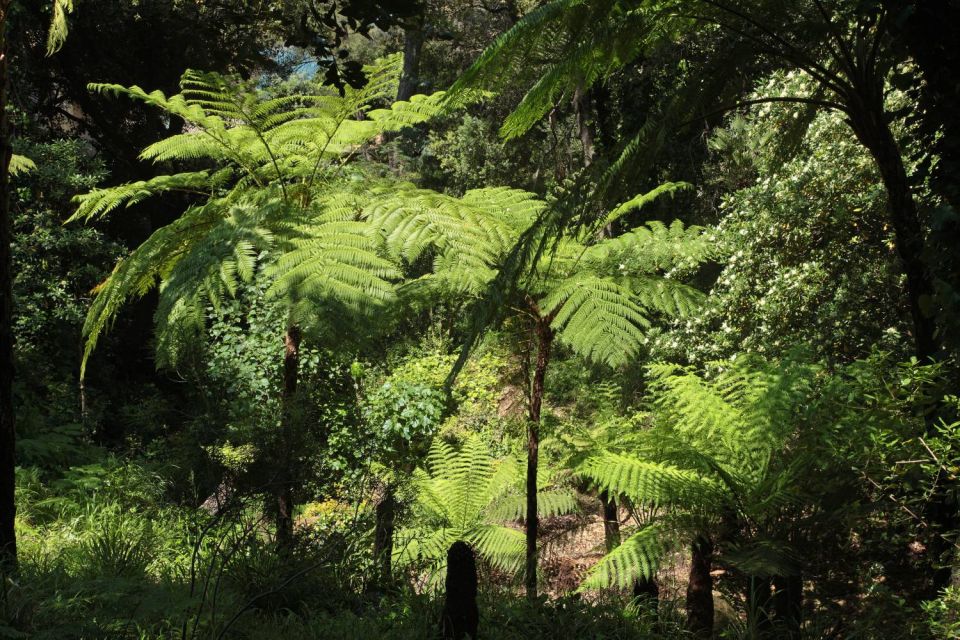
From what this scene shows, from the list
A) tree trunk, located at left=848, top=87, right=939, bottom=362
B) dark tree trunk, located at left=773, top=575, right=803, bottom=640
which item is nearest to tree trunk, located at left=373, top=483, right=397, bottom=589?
dark tree trunk, located at left=773, top=575, right=803, bottom=640

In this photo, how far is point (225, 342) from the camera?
22.3 feet

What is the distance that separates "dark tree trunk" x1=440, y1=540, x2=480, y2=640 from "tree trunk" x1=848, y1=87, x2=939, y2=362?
6.47ft

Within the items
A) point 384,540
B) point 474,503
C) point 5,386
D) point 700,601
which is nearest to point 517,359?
point 474,503

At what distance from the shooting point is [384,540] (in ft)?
12.4

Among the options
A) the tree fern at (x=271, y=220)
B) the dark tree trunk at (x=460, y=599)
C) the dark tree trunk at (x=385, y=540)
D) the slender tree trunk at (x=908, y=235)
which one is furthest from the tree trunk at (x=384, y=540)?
the slender tree trunk at (x=908, y=235)

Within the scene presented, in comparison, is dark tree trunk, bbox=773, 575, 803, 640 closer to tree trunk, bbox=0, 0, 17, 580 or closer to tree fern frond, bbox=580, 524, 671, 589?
tree fern frond, bbox=580, 524, 671, 589

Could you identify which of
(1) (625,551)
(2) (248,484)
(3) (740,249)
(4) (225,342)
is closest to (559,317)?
(1) (625,551)

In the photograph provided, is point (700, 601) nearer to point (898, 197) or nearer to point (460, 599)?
point (460, 599)

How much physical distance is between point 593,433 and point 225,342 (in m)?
3.45

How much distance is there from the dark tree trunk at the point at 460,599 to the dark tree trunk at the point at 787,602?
1.24 m

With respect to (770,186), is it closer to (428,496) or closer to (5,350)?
(428,496)

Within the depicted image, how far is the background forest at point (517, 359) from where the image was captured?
8.78 ft

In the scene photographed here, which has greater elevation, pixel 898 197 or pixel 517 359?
pixel 517 359

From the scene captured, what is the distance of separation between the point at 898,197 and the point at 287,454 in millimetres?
3184
